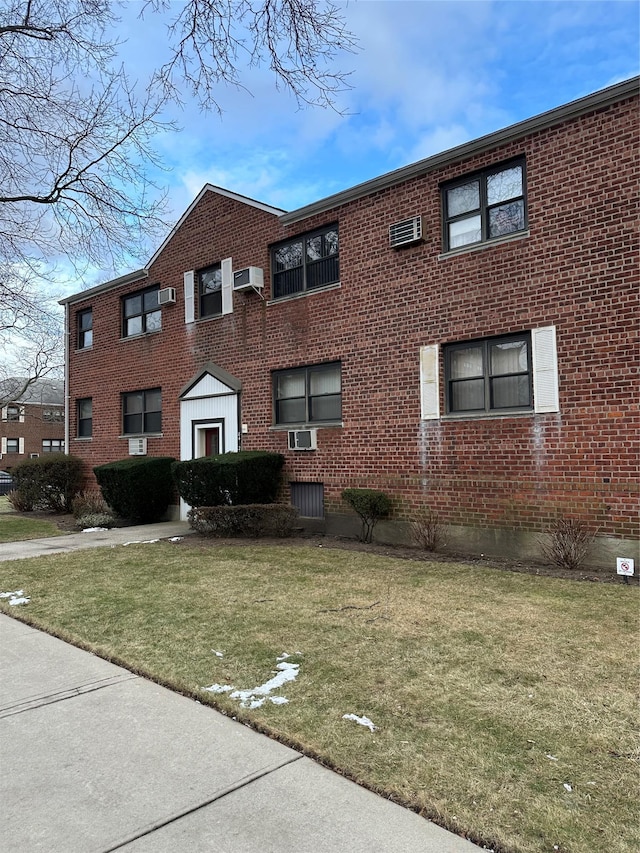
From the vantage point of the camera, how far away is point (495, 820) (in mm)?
2541

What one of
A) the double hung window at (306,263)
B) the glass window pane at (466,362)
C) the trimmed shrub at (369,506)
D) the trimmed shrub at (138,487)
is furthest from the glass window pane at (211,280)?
the glass window pane at (466,362)

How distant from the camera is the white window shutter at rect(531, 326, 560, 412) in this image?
8719 mm

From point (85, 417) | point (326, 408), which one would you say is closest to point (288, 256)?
point (326, 408)

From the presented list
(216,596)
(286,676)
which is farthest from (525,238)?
(286,676)

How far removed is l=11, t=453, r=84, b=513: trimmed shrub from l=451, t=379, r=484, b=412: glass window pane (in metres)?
12.1

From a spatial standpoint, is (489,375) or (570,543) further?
(489,375)

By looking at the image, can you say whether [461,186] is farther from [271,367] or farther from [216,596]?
[216,596]

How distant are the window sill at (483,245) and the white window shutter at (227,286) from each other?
5392 mm

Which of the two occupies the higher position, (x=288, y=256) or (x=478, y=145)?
(x=478, y=145)

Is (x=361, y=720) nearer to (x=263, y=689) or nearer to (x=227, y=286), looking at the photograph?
(x=263, y=689)

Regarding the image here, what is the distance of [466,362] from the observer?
9.92 m

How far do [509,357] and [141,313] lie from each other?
426 inches

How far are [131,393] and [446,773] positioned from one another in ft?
49.9

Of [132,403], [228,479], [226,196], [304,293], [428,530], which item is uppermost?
[226,196]
